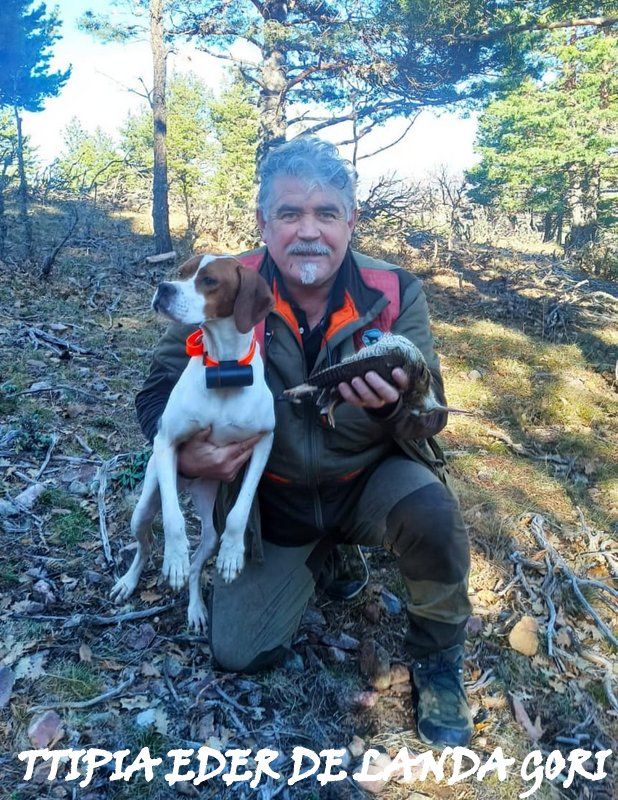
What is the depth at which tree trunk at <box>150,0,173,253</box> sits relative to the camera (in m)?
12.0

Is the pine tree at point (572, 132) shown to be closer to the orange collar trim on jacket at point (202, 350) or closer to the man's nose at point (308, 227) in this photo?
the man's nose at point (308, 227)

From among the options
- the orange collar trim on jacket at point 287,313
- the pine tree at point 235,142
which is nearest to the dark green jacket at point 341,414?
the orange collar trim on jacket at point 287,313

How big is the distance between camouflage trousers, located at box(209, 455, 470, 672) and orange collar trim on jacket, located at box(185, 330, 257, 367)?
66 cm

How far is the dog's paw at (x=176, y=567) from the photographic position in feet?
8.67

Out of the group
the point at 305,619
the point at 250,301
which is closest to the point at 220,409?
the point at 250,301

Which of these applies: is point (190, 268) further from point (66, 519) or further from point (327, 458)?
point (66, 519)

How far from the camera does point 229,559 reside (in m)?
2.75

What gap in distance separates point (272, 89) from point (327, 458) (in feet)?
40.2

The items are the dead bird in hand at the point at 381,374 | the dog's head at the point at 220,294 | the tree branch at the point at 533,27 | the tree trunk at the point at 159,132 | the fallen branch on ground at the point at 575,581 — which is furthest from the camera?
the tree trunk at the point at 159,132

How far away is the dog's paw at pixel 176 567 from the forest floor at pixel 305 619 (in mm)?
405

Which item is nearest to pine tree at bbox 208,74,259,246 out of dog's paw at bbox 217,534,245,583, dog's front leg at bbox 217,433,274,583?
dog's front leg at bbox 217,433,274,583

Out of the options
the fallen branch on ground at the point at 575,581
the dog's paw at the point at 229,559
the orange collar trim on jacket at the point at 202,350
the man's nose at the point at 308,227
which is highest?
the man's nose at the point at 308,227

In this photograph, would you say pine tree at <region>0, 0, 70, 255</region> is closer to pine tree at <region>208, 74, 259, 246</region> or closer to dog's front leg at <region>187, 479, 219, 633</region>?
pine tree at <region>208, 74, 259, 246</region>

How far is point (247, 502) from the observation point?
2.72 metres
